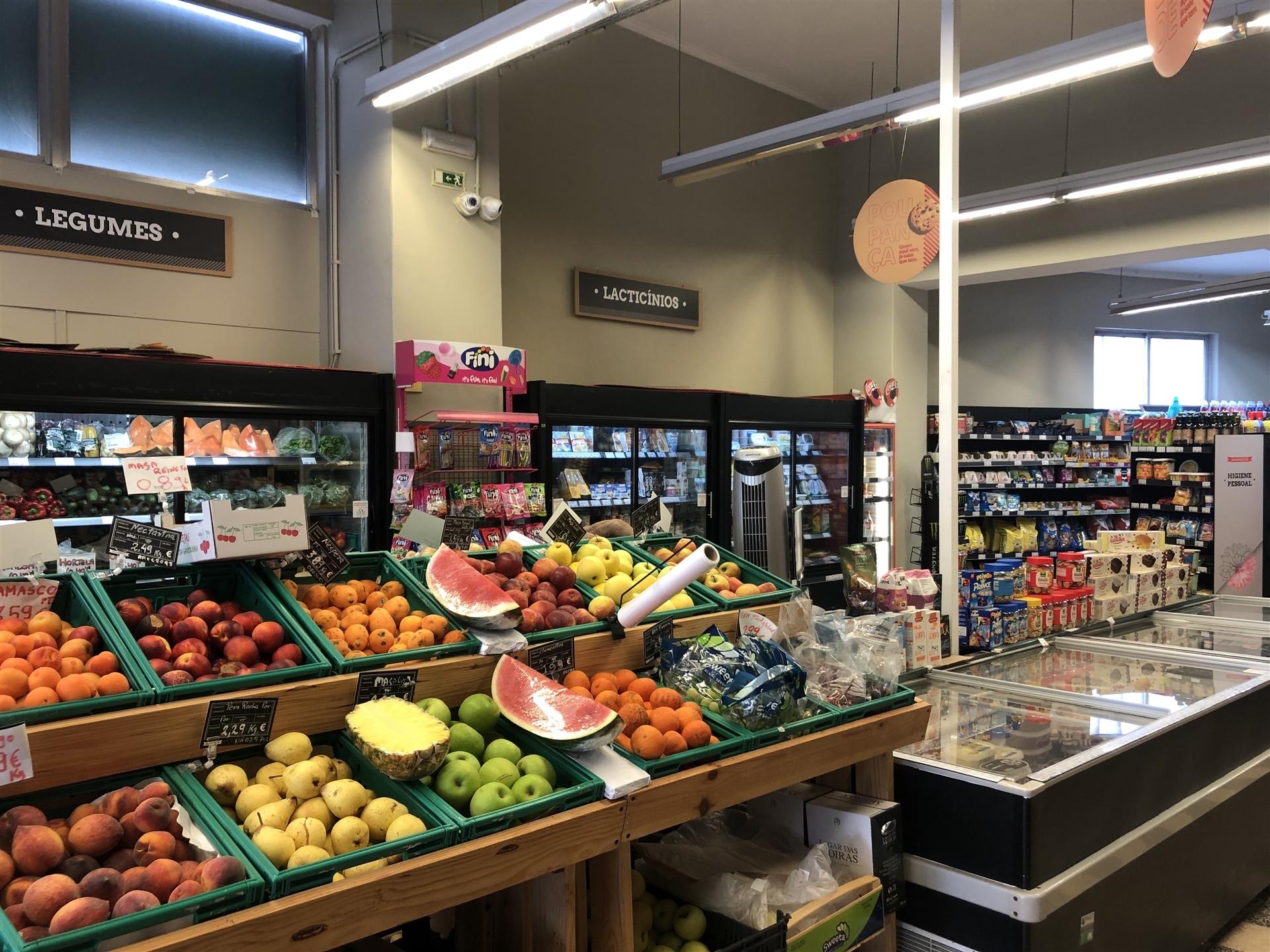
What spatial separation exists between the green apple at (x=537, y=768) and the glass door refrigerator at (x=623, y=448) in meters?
3.89

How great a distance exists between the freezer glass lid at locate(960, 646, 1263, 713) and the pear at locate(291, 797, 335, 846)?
2581mm

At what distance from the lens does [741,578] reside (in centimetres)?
335

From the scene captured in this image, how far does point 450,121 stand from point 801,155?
446 cm

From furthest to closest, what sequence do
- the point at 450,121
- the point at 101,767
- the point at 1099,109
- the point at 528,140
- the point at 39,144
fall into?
the point at 1099,109
the point at 528,140
the point at 450,121
the point at 39,144
the point at 101,767

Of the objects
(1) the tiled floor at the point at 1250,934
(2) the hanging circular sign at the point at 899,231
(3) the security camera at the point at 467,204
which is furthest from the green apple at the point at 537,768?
(3) the security camera at the point at 467,204

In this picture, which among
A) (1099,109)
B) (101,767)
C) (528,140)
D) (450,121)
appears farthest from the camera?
(1099,109)

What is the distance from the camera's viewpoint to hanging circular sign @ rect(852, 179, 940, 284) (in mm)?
5121

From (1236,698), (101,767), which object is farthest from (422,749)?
(1236,698)

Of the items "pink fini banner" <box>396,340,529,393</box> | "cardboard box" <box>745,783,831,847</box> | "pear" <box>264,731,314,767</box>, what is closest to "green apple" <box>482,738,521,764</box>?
"pear" <box>264,731,314,767</box>

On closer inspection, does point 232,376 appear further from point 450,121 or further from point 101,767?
point 101,767

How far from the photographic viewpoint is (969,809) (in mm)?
2541

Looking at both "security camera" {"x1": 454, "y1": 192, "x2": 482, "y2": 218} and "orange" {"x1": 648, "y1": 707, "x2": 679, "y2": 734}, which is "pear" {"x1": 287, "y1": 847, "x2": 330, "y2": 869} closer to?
"orange" {"x1": 648, "y1": 707, "x2": 679, "y2": 734}

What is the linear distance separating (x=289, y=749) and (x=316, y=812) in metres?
0.20

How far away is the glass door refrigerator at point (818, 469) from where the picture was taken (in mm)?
7410
